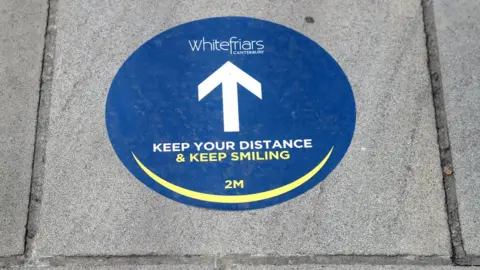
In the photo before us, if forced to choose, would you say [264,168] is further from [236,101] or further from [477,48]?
[477,48]

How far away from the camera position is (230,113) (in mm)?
2869

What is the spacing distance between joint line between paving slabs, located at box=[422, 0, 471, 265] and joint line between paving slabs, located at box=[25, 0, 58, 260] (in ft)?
6.98

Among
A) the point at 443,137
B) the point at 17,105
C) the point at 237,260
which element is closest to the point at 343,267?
the point at 237,260

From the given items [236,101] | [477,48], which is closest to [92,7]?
[236,101]

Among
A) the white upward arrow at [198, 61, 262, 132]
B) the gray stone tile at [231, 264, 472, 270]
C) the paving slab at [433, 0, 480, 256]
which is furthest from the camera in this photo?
the white upward arrow at [198, 61, 262, 132]

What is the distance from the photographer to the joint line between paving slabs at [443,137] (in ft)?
8.74

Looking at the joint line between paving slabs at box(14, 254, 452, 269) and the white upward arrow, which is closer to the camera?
the joint line between paving slabs at box(14, 254, 452, 269)

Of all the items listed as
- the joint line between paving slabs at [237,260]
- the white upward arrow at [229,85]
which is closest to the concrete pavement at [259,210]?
the joint line between paving slabs at [237,260]

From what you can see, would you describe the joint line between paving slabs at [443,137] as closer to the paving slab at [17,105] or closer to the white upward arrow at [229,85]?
the white upward arrow at [229,85]

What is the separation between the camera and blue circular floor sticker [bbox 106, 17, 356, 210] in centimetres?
275

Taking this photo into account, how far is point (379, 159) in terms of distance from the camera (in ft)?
9.18

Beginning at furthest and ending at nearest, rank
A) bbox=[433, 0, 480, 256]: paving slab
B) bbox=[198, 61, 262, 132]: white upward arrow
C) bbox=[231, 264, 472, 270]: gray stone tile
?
bbox=[198, 61, 262, 132]: white upward arrow < bbox=[433, 0, 480, 256]: paving slab < bbox=[231, 264, 472, 270]: gray stone tile

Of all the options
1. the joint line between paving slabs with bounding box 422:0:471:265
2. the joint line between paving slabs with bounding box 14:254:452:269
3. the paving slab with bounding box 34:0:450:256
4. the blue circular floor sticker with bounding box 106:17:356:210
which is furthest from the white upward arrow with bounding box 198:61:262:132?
the joint line between paving slabs with bounding box 422:0:471:265

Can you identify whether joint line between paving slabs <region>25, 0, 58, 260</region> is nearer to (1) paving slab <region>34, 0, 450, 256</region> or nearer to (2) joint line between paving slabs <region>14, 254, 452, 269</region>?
A: (1) paving slab <region>34, 0, 450, 256</region>
